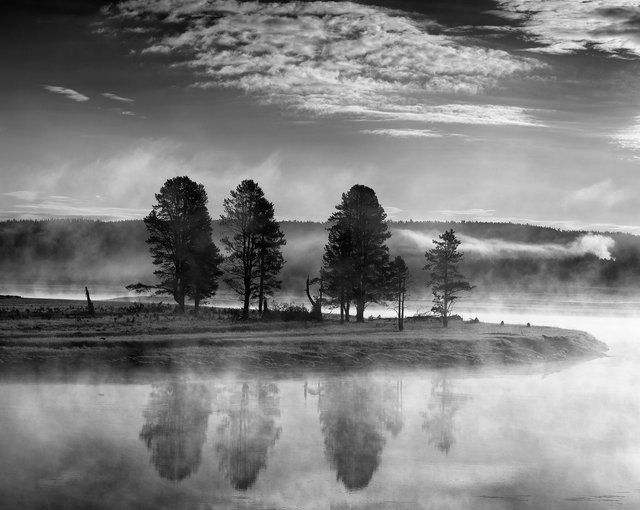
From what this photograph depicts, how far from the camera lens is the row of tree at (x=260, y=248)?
65875 millimetres

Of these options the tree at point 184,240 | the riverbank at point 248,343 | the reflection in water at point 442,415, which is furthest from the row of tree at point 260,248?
the reflection in water at point 442,415

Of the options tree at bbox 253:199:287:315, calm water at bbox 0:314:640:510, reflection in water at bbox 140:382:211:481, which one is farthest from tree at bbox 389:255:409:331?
reflection in water at bbox 140:382:211:481

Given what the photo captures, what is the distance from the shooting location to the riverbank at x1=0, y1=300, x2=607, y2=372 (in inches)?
1568

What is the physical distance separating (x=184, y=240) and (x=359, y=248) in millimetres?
14900

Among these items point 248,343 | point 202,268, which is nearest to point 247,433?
point 248,343

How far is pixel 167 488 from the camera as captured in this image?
1916 centimetres

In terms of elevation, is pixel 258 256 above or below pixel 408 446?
above

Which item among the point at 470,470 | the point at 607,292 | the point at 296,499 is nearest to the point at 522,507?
the point at 470,470

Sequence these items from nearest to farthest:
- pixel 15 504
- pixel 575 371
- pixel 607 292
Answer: pixel 15 504, pixel 575 371, pixel 607 292

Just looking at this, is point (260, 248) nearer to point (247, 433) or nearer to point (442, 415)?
point (442, 415)

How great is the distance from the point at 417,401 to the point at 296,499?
51.0 ft

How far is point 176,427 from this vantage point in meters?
26.3

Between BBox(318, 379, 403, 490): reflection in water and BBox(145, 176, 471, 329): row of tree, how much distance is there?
28.6 m

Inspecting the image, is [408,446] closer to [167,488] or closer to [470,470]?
[470,470]
